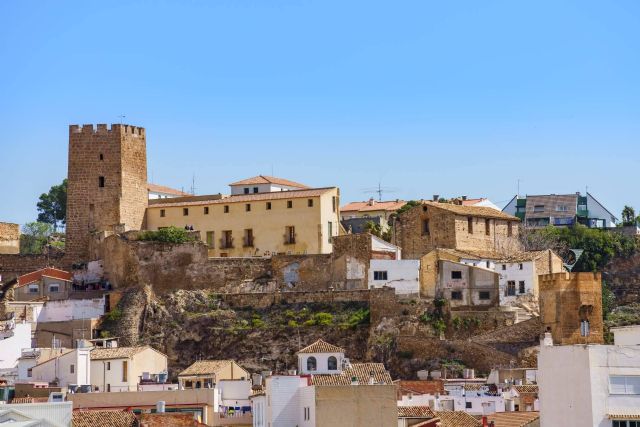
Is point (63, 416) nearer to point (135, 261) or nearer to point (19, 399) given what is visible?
point (19, 399)

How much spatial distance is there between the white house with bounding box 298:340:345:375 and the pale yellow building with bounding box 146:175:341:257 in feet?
55.2

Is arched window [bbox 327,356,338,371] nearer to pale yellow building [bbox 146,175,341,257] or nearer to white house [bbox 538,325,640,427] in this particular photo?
pale yellow building [bbox 146,175,341,257]

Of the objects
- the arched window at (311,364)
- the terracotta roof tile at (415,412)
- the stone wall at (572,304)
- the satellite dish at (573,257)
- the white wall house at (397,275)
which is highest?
the satellite dish at (573,257)

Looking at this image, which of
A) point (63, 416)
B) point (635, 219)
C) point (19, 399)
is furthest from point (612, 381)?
point (635, 219)

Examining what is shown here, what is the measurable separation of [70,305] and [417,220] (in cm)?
1527

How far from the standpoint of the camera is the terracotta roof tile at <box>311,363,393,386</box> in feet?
150

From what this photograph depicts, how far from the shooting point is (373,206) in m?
90.6

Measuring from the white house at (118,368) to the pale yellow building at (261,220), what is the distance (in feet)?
42.1

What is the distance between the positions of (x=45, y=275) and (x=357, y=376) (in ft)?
87.0

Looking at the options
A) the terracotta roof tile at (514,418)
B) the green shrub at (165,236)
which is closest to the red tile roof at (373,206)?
the green shrub at (165,236)

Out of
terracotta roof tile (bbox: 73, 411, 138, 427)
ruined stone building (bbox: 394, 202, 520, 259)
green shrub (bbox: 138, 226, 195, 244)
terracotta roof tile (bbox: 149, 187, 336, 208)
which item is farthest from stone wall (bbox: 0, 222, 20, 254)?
terracotta roof tile (bbox: 73, 411, 138, 427)

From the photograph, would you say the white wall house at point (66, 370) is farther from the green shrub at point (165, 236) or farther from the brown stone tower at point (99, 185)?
the brown stone tower at point (99, 185)

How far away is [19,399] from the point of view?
157 ft

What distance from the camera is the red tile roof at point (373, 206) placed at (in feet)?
293
